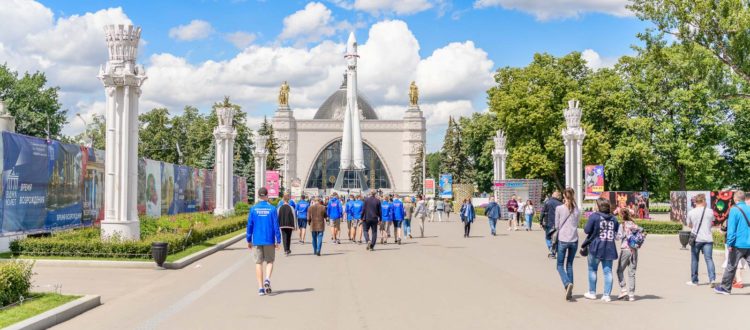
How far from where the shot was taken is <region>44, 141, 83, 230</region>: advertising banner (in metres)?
20.5

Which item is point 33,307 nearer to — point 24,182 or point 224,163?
point 24,182

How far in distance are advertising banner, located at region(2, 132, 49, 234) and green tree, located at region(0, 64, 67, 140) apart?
34.4 metres

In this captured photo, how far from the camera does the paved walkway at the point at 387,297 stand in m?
8.90

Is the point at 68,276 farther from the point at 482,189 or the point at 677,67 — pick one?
the point at 482,189

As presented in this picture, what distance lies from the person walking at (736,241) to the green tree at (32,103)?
49.1 metres

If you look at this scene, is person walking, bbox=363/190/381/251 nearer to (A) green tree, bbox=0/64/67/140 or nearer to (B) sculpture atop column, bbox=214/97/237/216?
(B) sculpture atop column, bbox=214/97/237/216

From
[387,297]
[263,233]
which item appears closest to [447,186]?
[263,233]

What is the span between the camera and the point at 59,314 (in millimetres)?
8922

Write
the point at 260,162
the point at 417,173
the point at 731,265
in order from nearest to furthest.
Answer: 1. the point at 731,265
2. the point at 260,162
3. the point at 417,173

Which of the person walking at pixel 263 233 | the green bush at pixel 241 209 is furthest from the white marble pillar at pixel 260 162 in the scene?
the person walking at pixel 263 233

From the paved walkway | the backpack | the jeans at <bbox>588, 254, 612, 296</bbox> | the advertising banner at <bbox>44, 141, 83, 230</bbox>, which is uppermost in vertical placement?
the advertising banner at <bbox>44, 141, 83, 230</bbox>

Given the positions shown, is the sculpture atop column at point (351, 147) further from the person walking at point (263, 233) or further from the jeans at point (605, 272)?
the jeans at point (605, 272)

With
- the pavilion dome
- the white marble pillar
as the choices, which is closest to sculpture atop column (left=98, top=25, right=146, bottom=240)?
the white marble pillar

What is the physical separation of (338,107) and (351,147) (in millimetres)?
20535
